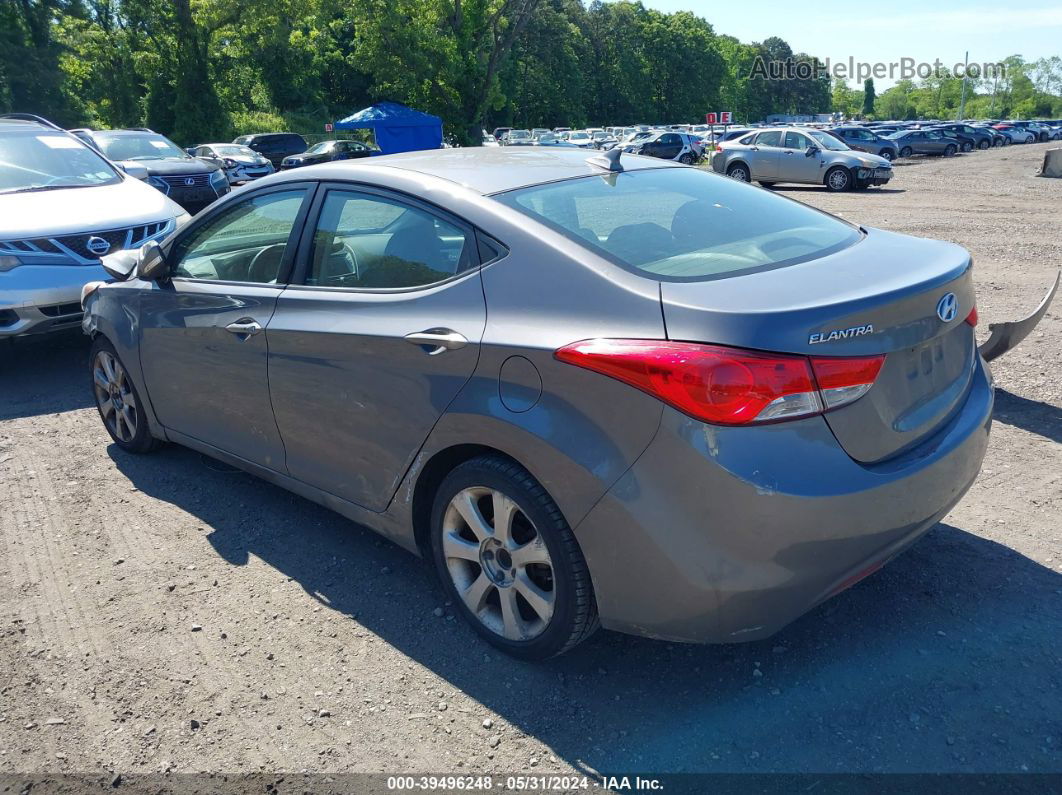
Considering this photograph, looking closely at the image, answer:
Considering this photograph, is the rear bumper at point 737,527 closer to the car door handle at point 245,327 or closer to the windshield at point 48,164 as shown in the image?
the car door handle at point 245,327

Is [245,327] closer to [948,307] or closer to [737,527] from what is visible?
[737,527]

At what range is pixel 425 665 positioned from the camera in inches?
119

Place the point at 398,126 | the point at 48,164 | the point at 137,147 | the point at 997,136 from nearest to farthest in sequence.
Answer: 1. the point at 48,164
2. the point at 137,147
3. the point at 398,126
4. the point at 997,136

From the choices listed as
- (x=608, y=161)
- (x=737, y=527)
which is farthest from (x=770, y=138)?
(x=737, y=527)

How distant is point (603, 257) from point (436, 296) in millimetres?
623

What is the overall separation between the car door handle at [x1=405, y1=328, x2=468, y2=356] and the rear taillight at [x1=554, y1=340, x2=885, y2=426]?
2.13ft

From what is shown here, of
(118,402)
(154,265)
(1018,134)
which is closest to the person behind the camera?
(154,265)

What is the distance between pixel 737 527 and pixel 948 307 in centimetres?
109

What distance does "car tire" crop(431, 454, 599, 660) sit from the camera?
268 centimetres

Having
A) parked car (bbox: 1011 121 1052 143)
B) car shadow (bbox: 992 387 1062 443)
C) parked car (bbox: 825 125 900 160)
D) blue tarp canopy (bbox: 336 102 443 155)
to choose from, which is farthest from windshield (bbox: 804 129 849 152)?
parked car (bbox: 1011 121 1052 143)

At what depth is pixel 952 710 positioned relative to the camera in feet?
8.70

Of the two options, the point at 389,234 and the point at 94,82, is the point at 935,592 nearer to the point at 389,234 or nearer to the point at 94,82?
the point at 389,234

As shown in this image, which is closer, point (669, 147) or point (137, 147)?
point (137, 147)

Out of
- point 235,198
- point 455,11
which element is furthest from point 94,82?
point 235,198
